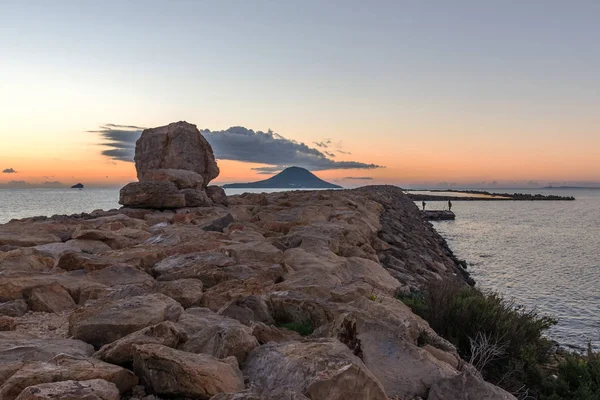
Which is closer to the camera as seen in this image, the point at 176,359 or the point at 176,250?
the point at 176,359

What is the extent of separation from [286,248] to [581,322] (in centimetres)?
1003

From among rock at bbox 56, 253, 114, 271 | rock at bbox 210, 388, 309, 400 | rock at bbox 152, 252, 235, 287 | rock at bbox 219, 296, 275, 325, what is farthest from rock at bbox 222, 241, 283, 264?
rock at bbox 210, 388, 309, 400

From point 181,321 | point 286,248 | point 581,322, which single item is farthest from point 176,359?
point 581,322

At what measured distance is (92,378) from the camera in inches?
132

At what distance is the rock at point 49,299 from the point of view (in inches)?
230

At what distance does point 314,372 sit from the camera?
3580 mm

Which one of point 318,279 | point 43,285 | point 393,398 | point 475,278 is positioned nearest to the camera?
point 393,398

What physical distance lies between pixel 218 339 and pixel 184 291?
6.48 ft

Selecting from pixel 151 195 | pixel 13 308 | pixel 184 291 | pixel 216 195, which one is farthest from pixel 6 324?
pixel 216 195

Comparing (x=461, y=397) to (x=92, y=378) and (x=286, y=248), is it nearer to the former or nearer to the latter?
(x=92, y=378)

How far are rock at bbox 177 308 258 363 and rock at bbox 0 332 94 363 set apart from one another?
89 centimetres

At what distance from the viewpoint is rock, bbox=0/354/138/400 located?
10.2 feet

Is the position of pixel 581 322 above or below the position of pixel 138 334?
below

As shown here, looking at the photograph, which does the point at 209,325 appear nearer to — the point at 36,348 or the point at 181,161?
the point at 36,348
